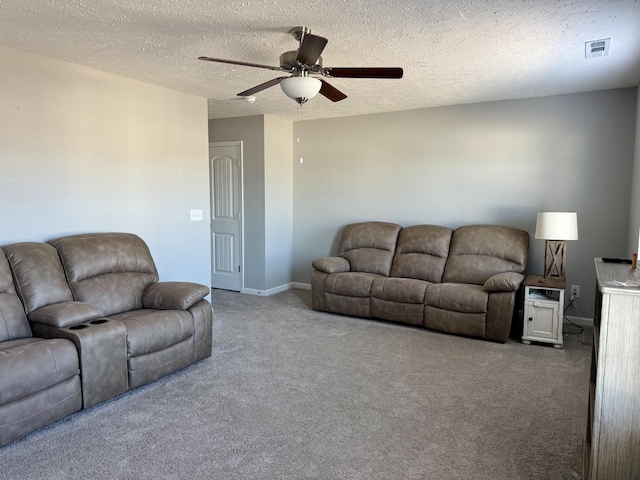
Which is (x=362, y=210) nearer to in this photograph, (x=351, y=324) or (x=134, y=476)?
(x=351, y=324)

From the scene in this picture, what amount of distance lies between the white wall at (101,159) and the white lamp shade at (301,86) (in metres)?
1.98

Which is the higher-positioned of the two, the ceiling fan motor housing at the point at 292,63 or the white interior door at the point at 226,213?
the ceiling fan motor housing at the point at 292,63

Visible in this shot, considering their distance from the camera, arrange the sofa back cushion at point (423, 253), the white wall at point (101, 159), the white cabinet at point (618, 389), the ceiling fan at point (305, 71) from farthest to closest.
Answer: the sofa back cushion at point (423, 253)
the white wall at point (101, 159)
the ceiling fan at point (305, 71)
the white cabinet at point (618, 389)

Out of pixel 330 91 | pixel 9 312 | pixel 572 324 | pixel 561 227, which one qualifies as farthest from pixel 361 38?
pixel 572 324

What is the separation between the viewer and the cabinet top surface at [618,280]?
5.49ft

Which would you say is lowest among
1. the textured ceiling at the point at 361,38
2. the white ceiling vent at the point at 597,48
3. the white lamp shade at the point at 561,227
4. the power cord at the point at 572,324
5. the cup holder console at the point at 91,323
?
the power cord at the point at 572,324

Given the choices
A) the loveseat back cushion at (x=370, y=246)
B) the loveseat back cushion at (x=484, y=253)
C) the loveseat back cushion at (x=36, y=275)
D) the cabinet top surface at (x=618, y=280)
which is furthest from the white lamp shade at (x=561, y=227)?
the loveseat back cushion at (x=36, y=275)

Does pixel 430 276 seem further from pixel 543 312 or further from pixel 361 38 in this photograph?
pixel 361 38

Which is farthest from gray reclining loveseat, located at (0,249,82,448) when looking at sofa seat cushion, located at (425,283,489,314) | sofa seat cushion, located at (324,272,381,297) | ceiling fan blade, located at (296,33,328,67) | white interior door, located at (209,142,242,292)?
white interior door, located at (209,142,242,292)

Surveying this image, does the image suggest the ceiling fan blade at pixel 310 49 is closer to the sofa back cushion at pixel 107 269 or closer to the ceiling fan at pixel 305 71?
the ceiling fan at pixel 305 71

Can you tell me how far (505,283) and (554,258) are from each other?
638 millimetres

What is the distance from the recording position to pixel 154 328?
322 cm

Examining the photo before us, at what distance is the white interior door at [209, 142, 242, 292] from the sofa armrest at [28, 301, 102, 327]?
332cm

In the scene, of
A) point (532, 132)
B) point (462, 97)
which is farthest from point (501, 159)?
point (462, 97)
